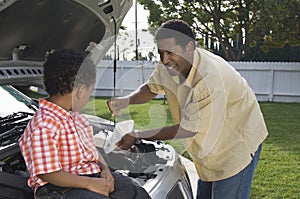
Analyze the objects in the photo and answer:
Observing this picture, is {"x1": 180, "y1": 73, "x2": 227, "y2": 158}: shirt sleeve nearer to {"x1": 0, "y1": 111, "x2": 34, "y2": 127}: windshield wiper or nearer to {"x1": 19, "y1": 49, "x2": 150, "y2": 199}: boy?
{"x1": 19, "y1": 49, "x2": 150, "y2": 199}: boy

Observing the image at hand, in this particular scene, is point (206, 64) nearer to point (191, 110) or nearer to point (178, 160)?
point (191, 110)

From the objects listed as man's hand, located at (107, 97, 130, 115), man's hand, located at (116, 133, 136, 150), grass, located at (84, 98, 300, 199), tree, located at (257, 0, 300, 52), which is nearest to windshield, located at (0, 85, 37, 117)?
grass, located at (84, 98, 300, 199)

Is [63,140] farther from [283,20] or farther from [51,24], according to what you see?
[283,20]

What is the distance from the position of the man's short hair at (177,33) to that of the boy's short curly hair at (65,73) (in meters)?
0.51

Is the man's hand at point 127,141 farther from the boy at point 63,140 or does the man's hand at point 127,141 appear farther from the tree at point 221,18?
the tree at point 221,18

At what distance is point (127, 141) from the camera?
2537mm

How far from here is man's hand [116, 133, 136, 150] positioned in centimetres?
252

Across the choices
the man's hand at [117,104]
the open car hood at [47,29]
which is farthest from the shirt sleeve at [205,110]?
the open car hood at [47,29]

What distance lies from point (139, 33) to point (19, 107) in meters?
1.07

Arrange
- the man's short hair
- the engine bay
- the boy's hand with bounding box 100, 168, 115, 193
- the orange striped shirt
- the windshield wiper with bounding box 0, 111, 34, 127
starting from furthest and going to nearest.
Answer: the windshield wiper with bounding box 0, 111, 34, 127
the man's short hair
the engine bay
the boy's hand with bounding box 100, 168, 115, 193
the orange striped shirt

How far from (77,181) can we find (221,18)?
15.4 metres

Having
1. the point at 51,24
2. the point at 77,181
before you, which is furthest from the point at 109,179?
the point at 51,24

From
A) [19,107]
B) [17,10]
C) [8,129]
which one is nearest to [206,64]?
[17,10]

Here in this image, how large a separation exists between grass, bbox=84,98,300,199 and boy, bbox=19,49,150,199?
585mm
